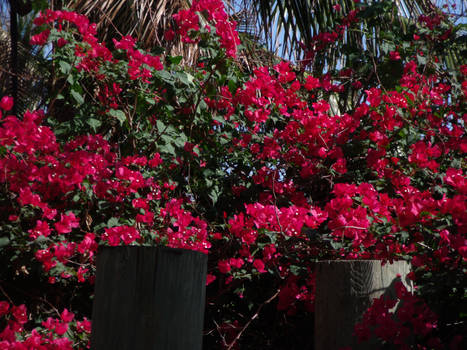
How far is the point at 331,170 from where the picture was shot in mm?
3180

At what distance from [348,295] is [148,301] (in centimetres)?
87

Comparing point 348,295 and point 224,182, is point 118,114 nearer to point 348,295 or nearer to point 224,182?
point 224,182

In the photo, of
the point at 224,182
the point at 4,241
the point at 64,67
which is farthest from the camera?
the point at 224,182

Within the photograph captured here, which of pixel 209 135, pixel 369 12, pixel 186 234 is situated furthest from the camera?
pixel 369 12

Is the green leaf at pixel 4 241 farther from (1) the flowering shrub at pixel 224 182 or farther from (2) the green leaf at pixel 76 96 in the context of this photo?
(2) the green leaf at pixel 76 96

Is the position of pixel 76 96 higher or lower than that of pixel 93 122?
higher

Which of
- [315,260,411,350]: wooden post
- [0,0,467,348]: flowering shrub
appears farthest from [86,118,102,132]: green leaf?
[315,260,411,350]: wooden post

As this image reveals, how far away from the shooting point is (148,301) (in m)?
1.27

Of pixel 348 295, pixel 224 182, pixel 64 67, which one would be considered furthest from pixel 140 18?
pixel 348 295

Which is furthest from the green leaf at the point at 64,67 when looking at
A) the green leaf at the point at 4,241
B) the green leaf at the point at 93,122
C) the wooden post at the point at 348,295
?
the wooden post at the point at 348,295

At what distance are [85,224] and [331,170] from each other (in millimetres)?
1419

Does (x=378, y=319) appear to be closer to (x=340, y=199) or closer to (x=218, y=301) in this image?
(x=340, y=199)

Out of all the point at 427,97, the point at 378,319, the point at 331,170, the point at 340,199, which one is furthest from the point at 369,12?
the point at 378,319

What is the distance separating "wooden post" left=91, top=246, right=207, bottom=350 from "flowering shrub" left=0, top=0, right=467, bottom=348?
39.3 inches
